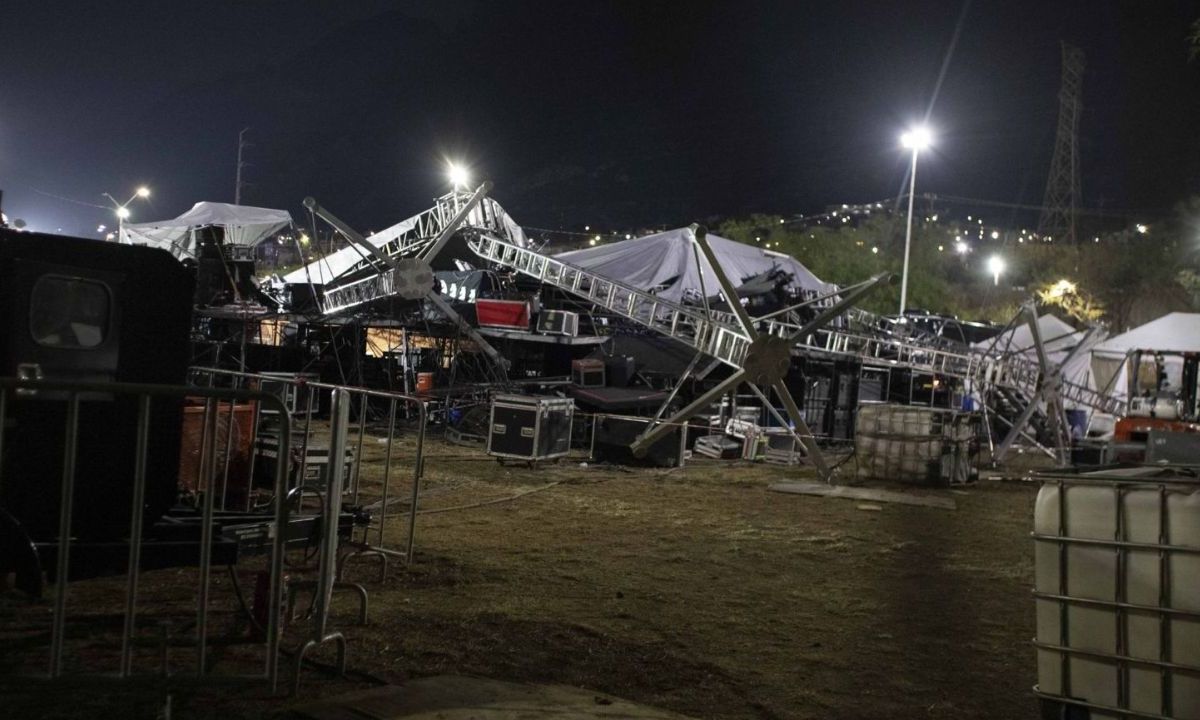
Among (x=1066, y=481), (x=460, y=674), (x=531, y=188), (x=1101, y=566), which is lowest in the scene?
(x=460, y=674)

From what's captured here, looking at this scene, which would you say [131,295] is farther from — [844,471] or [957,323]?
[957,323]

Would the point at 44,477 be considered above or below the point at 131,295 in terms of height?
below

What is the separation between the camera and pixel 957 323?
29672mm

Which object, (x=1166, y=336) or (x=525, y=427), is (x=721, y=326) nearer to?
(x=525, y=427)

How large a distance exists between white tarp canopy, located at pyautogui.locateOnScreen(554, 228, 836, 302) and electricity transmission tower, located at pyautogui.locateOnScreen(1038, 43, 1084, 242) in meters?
41.1

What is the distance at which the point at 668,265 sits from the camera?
1086 inches

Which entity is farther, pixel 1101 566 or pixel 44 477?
pixel 44 477

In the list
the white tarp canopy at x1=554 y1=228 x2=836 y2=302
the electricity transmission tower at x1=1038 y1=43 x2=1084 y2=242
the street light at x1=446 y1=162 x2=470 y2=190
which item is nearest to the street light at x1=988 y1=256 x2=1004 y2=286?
the electricity transmission tower at x1=1038 y1=43 x2=1084 y2=242

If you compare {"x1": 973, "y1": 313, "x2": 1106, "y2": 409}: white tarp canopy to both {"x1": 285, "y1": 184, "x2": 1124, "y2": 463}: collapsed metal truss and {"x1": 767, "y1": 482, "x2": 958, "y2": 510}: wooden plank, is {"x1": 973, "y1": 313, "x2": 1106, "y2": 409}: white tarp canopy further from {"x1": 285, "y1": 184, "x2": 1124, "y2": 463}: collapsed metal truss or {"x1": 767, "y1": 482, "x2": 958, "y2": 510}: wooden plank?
{"x1": 767, "y1": 482, "x2": 958, "y2": 510}: wooden plank

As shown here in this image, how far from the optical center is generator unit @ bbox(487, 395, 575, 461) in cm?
1570

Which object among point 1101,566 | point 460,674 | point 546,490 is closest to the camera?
point 1101,566

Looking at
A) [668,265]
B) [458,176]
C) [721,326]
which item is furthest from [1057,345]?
[458,176]

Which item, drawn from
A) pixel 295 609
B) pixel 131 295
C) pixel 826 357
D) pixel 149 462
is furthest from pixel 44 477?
pixel 826 357

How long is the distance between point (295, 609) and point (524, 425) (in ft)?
30.6
